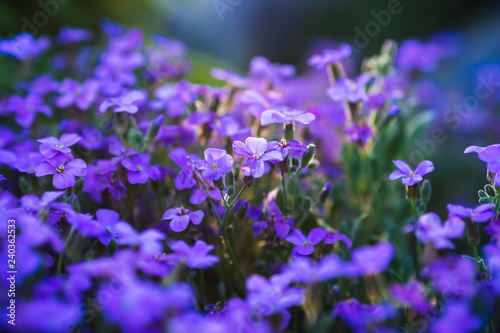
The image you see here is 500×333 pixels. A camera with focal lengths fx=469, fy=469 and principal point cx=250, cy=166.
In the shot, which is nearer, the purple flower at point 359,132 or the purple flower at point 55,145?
the purple flower at point 55,145

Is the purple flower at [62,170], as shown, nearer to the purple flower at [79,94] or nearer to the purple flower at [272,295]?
the purple flower at [79,94]

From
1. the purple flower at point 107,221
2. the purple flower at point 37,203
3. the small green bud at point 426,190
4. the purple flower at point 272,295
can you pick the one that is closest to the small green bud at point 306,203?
the small green bud at point 426,190

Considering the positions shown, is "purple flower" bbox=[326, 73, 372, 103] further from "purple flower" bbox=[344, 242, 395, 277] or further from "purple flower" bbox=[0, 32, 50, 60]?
"purple flower" bbox=[0, 32, 50, 60]

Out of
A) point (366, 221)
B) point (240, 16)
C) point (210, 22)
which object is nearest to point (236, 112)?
point (366, 221)

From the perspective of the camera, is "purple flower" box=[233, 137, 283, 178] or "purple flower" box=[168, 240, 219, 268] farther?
"purple flower" box=[233, 137, 283, 178]

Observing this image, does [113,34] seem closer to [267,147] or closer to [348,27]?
[267,147]

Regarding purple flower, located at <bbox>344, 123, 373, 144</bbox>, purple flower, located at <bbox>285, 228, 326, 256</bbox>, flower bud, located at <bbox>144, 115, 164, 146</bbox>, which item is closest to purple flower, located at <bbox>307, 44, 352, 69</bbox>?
purple flower, located at <bbox>344, 123, 373, 144</bbox>
